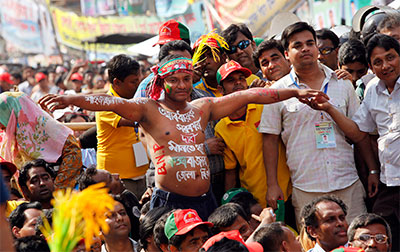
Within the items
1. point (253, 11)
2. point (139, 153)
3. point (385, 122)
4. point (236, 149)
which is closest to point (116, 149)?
point (139, 153)

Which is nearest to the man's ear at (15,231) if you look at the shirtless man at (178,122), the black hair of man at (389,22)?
the shirtless man at (178,122)

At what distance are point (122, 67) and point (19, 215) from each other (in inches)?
73.8

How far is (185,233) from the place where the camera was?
453 cm

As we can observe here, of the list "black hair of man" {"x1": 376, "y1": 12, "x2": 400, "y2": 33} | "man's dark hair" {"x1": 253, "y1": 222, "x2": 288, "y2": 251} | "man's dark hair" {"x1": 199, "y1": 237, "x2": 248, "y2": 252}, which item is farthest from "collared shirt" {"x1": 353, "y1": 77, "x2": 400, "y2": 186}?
"man's dark hair" {"x1": 199, "y1": 237, "x2": 248, "y2": 252}

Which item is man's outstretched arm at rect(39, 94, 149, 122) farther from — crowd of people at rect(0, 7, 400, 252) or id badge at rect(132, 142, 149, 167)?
id badge at rect(132, 142, 149, 167)

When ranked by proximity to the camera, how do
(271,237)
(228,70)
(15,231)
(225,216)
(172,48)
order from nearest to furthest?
(271,237)
(225,216)
(15,231)
(228,70)
(172,48)

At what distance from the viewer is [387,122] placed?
5180mm

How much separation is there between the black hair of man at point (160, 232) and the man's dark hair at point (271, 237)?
68cm

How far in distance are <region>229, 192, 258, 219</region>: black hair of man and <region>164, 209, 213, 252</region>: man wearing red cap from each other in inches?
29.6

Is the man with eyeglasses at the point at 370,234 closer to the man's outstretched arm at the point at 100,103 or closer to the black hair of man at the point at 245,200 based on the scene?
the black hair of man at the point at 245,200

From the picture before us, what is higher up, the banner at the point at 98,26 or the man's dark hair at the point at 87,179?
the banner at the point at 98,26

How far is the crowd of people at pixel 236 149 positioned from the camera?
4875 mm

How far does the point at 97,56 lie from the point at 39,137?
42.4 feet

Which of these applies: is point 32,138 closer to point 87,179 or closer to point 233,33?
point 87,179
